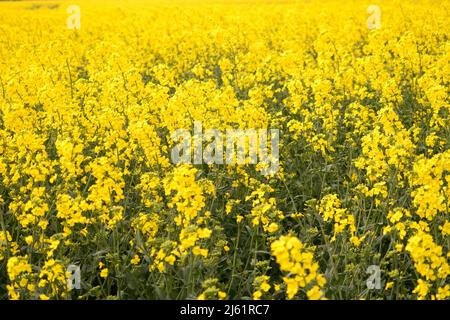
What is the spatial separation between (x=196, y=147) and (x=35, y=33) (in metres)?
12.0

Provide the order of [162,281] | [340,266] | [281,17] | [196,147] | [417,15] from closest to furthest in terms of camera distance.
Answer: [162,281], [340,266], [196,147], [417,15], [281,17]

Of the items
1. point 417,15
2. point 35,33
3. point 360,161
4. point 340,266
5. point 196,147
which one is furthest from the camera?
point 35,33

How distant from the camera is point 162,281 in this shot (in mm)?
4133

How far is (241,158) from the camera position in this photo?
17.2ft

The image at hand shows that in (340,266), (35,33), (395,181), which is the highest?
(35,33)
